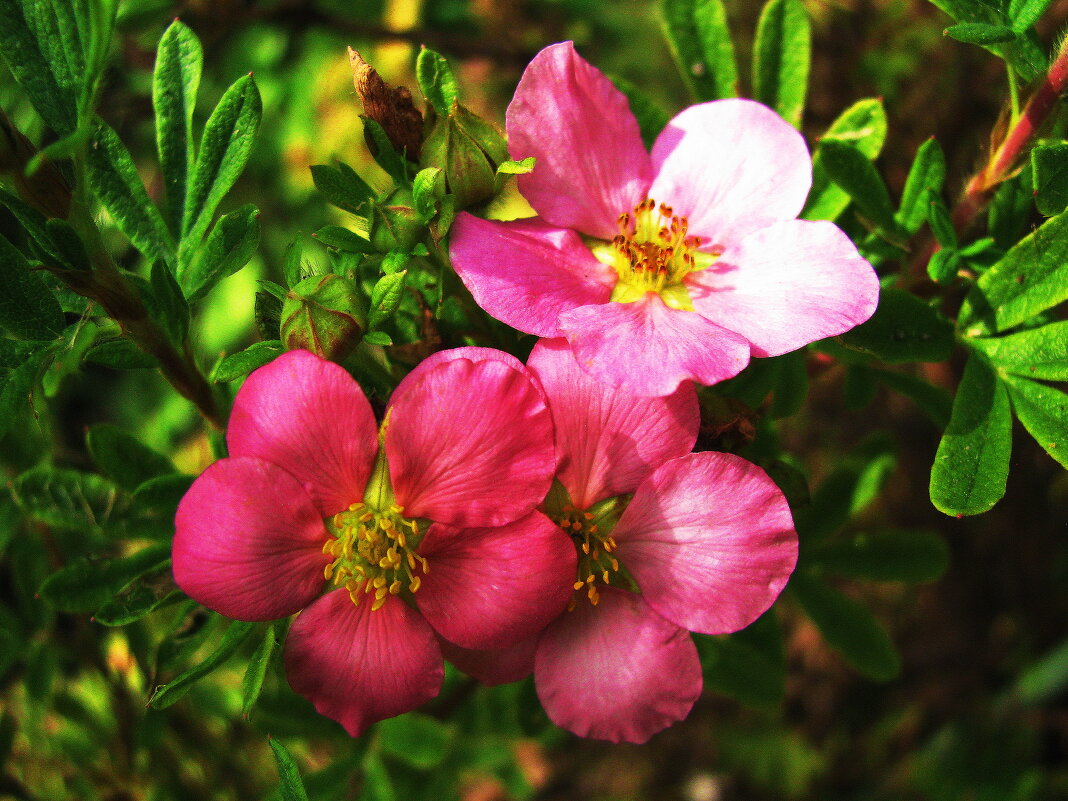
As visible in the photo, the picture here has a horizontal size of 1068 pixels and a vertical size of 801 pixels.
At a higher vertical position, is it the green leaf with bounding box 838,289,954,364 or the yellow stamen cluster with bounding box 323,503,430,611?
the green leaf with bounding box 838,289,954,364

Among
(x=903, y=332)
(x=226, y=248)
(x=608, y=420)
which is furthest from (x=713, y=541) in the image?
(x=226, y=248)

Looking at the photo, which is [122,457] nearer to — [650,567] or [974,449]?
[650,567]

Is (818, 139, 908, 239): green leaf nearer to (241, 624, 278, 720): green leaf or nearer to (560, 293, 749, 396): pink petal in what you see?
(560, 293, 749, 396): pink petal

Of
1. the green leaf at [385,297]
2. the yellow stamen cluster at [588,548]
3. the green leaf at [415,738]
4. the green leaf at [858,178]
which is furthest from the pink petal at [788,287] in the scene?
the green leaf at [415,738]

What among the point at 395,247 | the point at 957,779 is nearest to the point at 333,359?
the point at 395,247

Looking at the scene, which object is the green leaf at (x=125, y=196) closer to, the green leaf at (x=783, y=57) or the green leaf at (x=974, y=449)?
the green leaf at (x=783, y=57)

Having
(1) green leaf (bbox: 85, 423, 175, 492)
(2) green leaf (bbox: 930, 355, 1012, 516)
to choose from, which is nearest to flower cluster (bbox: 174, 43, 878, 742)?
(2) green leaf (bbox: 930, 355, 1012, 516)
